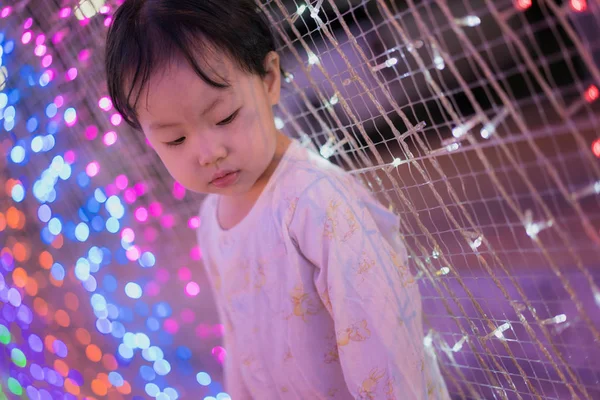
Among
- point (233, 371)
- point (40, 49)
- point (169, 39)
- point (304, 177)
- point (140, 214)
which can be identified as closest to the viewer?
point (169, 39)

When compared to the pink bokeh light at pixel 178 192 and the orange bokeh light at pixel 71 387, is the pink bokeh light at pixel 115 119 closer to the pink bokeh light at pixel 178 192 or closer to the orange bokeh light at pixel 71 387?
the pink bokeh light at pixel 178 192

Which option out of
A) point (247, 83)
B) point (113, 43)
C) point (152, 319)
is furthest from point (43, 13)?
point (152, 319)

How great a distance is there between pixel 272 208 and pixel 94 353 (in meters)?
0.74

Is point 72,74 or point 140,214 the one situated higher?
point 72,74

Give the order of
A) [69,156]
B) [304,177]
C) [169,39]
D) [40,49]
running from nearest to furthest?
[169,39] < [304,177] < [40,49] < [69,156]

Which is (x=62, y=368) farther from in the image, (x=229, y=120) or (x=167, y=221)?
(x=229, y=120)

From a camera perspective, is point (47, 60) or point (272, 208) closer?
point (272, 208)

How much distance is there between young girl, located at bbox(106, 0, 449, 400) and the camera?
2.23ft

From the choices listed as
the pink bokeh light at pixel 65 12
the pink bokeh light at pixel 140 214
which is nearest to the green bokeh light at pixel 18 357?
the pink bokeh light at pixel 140 214

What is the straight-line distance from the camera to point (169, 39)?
26.2 inches

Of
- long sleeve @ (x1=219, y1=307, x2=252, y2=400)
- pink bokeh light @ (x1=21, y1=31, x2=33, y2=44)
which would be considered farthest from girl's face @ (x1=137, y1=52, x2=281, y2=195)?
pink bokeh light @ (x1=21, y1=31, x2=33, y2=44)

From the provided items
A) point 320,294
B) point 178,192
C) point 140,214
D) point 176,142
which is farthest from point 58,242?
point 320,294

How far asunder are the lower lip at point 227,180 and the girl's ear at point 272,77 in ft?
0.40

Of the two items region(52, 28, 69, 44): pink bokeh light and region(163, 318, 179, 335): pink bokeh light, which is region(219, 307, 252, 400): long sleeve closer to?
region(163, 318, 179, 335): pink bokeh light
